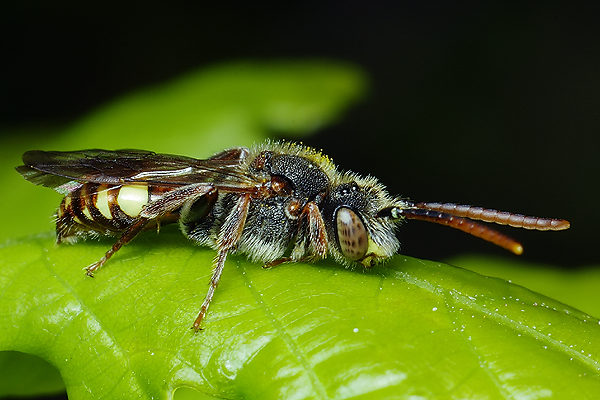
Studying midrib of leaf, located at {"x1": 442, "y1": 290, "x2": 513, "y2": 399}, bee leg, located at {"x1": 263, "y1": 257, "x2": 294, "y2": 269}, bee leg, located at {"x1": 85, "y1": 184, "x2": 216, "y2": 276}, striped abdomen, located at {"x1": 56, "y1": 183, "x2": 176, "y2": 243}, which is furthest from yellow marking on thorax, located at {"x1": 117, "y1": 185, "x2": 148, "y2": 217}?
midrib of leaf, located at {"x1": 442, "y1": 290, "x2": 513, "y2": 399}

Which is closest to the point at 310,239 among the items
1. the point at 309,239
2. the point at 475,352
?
the point at 309,239

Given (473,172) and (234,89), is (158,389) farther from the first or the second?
(473,172)

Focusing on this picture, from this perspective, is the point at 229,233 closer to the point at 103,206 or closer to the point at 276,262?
the point at 276,262

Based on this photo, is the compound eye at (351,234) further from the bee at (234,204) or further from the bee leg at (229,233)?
the bee leg at (229,233)

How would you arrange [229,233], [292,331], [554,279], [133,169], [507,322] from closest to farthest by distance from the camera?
[292,331], [507,322], [229,233], [133,169], [554,279]

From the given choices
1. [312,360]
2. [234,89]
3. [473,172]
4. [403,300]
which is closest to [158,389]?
[312,360]

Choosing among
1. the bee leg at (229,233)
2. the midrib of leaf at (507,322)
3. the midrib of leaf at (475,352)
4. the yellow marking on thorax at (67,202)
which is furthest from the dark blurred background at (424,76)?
the midrib of leaf at (475,352)

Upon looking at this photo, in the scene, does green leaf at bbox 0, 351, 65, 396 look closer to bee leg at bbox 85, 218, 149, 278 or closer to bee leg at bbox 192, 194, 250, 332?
bee leg at bbox 85, 218, 149, 278
